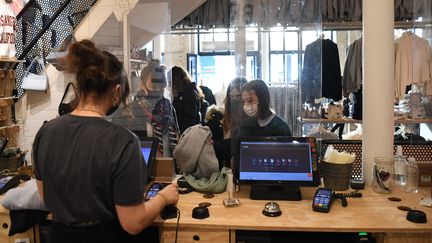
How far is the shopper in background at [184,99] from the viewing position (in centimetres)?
360

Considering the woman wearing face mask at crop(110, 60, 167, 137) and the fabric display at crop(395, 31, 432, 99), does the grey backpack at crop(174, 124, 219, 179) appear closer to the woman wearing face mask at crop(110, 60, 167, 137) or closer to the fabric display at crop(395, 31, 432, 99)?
the woman wearing face mask at crop(110, 60, 167, 137)

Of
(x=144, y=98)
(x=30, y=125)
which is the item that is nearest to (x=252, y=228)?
(x=144, y=98)

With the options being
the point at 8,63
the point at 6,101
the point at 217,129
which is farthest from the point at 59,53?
the point at 217,129

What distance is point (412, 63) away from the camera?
3586mm

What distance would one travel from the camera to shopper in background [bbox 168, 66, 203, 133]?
3.60 metres

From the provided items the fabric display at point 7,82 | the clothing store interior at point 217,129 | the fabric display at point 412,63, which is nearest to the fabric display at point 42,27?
the clothing store interior at point 217,129

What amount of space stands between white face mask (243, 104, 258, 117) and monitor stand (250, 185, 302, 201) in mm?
815

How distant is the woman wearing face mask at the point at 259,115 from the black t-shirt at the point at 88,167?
4.91ft

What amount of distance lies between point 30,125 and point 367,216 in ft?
9.76

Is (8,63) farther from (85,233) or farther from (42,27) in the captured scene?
(85,233)

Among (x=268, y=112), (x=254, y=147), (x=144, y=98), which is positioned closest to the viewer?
(x=254, y=147)

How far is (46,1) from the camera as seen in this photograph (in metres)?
3.68

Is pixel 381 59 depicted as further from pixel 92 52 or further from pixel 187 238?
pixel 92 52

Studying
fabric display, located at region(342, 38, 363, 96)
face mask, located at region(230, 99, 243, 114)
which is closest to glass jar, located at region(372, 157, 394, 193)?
face mask, located at region(230, 99, 243, 114)
